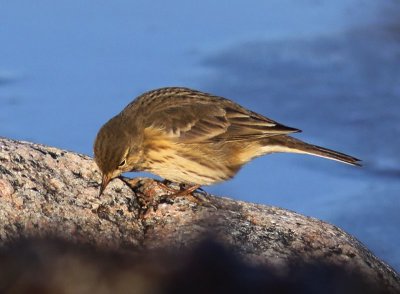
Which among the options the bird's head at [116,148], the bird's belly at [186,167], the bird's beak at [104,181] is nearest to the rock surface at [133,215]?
the bird's beak at [104,181]

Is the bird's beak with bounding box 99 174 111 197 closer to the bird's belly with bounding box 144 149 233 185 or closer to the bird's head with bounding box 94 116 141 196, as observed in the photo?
the bird's head with bounding box 94 116 141 196

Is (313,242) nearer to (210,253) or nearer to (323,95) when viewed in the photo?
(210,253)

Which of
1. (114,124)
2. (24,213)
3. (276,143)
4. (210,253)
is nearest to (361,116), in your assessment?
(276,143)

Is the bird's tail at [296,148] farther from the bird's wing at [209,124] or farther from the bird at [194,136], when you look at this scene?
the bird's wing at [209,124]

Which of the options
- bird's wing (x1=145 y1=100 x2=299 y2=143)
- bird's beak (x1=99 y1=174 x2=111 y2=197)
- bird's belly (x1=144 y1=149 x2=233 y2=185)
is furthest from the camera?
bird's wing (x1=145 y1=100 x2=299 y2=143)

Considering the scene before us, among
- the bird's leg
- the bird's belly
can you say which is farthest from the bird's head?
the bird's leg

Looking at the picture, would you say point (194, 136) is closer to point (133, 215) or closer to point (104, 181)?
point (104, 181)

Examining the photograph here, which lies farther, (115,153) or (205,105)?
(205,105)
